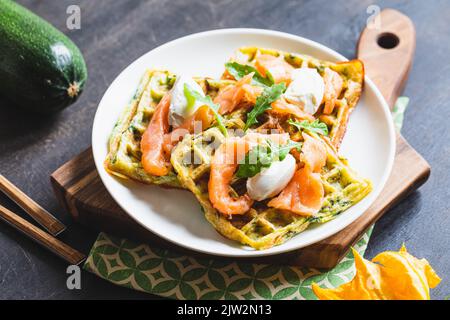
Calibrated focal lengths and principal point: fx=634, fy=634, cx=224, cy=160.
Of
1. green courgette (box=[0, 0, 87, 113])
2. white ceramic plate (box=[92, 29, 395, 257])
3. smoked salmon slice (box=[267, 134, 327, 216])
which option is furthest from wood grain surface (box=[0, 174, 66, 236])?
smoked salmon slice (box=[267, 134, 327, 216])

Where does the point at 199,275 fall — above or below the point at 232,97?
below

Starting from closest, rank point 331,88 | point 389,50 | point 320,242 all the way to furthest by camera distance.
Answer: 1. point 320,242
2. point 331,88
3. point 389,50

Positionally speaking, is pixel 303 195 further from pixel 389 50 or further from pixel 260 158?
pixel 389 50

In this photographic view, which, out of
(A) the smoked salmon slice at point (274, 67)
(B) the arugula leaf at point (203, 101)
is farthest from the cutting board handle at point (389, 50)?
(B) the arugula leaf at point (203, 101)

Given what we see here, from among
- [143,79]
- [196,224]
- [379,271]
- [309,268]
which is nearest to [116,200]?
[196,224]

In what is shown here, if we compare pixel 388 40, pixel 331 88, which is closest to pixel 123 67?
pixel 331 88

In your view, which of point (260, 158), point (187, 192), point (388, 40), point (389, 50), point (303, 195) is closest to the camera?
point (260, 158)

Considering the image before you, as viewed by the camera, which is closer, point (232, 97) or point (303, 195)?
point (303, 195)
